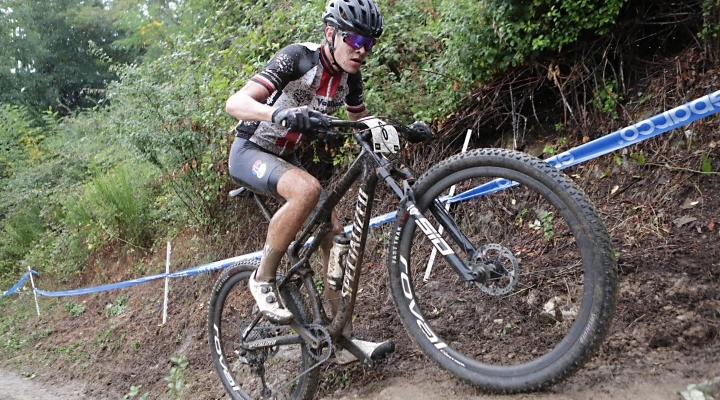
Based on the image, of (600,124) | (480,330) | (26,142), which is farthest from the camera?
(26,142)

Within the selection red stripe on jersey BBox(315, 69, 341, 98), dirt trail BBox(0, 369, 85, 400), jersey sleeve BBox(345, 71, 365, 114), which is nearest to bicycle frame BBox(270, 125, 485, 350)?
red stripe on jersey BBox(315, 69, 341, 98)

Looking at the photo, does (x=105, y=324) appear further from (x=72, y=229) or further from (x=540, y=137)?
(x=540, y=137)

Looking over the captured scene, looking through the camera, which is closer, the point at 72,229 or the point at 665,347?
the point at 665,347

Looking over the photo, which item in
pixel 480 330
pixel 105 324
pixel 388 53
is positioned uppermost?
pixel 388 53

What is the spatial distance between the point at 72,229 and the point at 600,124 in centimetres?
1023

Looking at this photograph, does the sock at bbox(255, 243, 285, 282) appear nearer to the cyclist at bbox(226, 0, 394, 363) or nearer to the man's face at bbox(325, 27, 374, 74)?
the cyclist at bbox(226, 0, 394, 363)

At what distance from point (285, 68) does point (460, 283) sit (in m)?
2.07

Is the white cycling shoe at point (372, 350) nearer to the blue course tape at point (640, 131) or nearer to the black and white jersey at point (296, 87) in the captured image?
the blue course tape at point (640, 131)

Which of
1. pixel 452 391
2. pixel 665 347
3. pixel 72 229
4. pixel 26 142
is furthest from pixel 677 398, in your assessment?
pixel 26 142

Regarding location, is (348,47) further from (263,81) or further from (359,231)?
(359,231)

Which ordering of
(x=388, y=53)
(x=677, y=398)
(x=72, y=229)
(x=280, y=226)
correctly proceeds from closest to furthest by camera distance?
(x=677, y=398) < (x=280, y=226) < (x=388, y=53) < (x=72, y=229)

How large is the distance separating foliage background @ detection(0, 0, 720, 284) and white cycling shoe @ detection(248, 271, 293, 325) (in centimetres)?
237

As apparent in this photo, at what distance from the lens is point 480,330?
359cm

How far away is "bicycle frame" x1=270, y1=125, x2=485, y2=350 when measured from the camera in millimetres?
2727
